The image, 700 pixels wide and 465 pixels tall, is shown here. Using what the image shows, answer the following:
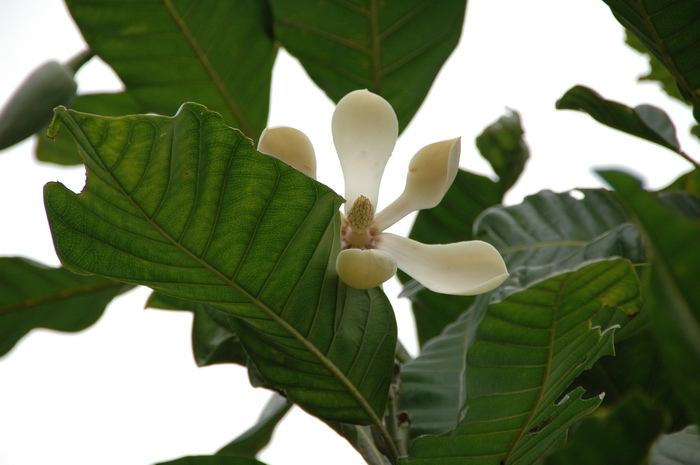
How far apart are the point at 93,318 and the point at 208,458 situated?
0.48 metres

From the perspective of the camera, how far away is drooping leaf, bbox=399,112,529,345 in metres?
1.12

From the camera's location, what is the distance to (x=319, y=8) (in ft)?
3.18

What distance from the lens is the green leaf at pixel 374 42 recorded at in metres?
0.98

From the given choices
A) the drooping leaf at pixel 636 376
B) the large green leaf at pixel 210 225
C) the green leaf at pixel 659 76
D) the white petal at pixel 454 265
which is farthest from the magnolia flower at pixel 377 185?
the green leaf at pixel 659 76

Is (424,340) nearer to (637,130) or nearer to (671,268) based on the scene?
(637,130)

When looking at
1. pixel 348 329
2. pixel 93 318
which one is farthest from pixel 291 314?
pixel 93 318

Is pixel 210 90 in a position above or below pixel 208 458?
above

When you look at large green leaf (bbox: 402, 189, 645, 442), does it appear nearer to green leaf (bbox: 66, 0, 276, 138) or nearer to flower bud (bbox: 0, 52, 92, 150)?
green leaf (bbox: 66, 0, 276, 138)

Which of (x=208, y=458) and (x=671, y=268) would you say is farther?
(x=208, y=458)

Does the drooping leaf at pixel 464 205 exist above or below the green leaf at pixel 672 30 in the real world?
below

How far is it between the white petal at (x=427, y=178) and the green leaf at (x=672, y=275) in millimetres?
431

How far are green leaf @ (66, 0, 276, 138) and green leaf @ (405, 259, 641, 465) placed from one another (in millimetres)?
545

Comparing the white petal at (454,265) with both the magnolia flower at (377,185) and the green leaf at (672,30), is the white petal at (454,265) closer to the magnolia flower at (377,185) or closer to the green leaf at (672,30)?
the magnolia flower at (377,185)

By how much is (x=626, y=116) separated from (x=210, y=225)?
1.82ft
